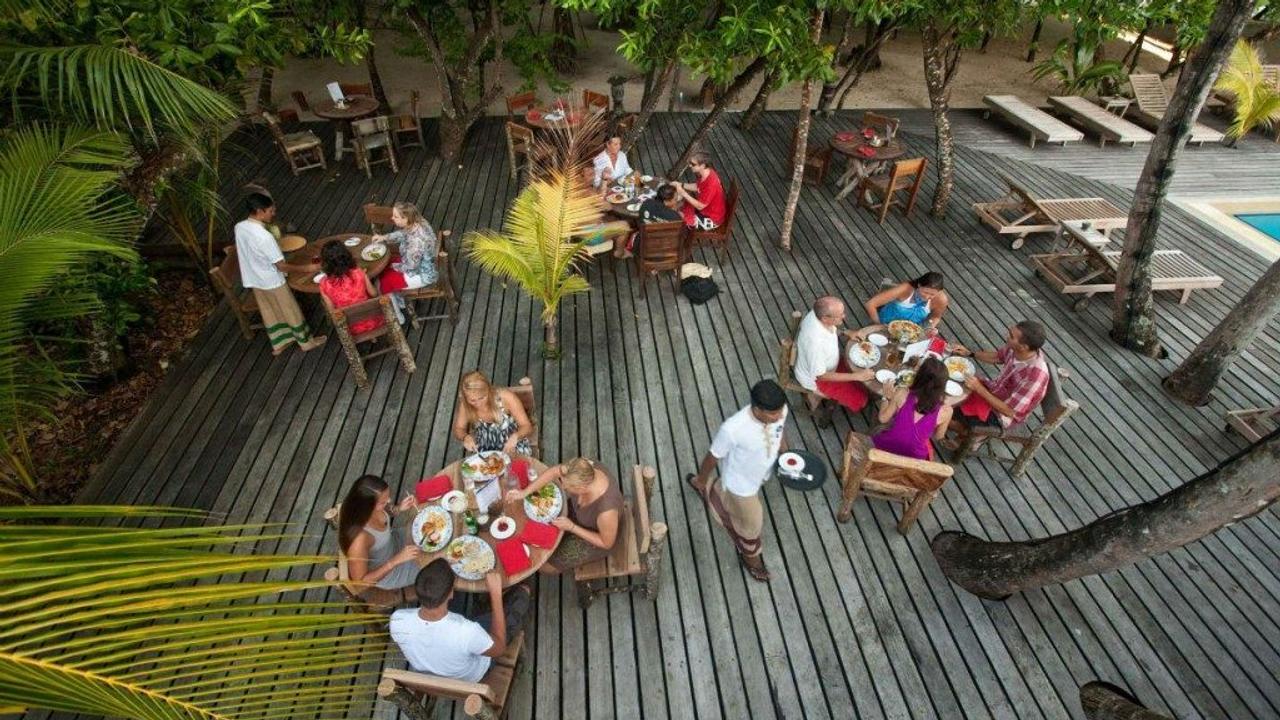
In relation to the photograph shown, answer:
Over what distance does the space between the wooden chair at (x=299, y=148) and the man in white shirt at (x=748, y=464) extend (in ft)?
27.9

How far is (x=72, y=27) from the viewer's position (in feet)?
13.1

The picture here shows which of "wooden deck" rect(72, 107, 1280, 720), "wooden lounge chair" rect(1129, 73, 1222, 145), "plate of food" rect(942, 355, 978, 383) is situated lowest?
"wooden deck" rect(72, 107, 1280, 720)

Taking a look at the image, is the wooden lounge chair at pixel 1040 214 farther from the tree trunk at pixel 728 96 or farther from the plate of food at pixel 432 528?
the plate of food at pixel 432 528

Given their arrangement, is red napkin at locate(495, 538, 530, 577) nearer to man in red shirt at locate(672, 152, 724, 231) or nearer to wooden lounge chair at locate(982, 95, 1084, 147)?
man in red shirt at locate(672, 152, 724, 231)

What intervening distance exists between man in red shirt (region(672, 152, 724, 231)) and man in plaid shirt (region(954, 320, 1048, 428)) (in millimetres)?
3588

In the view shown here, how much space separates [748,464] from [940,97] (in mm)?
6996

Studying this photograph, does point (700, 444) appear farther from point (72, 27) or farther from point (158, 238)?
point (158, 238)

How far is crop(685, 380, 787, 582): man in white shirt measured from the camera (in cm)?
361

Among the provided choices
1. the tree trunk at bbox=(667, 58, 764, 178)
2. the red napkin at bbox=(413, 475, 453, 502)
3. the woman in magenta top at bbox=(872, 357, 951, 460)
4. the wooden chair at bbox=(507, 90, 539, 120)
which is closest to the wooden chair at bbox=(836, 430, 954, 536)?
the woman in magenta top at bbox=(872, 357, 951, 460)

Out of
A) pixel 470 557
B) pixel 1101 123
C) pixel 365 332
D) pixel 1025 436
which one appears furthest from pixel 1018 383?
pixel 1101 123

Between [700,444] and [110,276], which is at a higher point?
[110,276]

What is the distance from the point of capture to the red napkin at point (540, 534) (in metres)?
3.62

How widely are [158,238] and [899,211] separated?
10.2 meters

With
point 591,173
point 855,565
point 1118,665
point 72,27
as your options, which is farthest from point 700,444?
point 72,27
